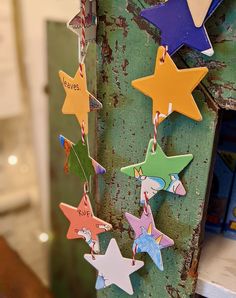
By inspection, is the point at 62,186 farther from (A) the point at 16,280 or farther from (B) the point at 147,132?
(B) the point at 147,132

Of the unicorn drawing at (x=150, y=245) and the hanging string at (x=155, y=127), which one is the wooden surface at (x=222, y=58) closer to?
the hanging string at (x=155, y=127)

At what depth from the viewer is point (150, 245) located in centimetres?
58

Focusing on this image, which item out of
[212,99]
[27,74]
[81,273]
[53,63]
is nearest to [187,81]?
[212,99]

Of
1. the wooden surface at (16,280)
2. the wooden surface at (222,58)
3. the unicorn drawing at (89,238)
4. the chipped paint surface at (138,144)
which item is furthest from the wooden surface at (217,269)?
the wooden surface at (16,280)

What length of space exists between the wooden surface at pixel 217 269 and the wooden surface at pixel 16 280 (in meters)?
0.50

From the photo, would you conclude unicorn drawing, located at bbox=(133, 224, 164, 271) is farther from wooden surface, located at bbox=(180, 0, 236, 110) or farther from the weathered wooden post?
wooden surface, located at bbox=(180, 0, 236, 110)

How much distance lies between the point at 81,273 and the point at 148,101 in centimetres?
127

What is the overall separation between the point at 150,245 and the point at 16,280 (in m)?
0.55

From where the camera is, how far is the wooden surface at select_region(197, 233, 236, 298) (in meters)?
0.60

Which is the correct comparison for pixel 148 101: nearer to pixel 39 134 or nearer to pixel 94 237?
pixel 94 237

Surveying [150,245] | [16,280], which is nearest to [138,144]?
[150,245]

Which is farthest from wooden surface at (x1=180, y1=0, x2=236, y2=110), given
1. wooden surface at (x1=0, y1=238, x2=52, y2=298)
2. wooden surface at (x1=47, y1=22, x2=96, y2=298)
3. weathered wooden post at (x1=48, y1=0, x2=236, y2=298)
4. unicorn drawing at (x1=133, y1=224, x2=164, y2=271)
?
wooden surface at (x1=47, y1=22, x2=96, y2=298)

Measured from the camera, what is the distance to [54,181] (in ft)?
5.41

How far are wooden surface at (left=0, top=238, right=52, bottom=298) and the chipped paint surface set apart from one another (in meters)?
0.42
